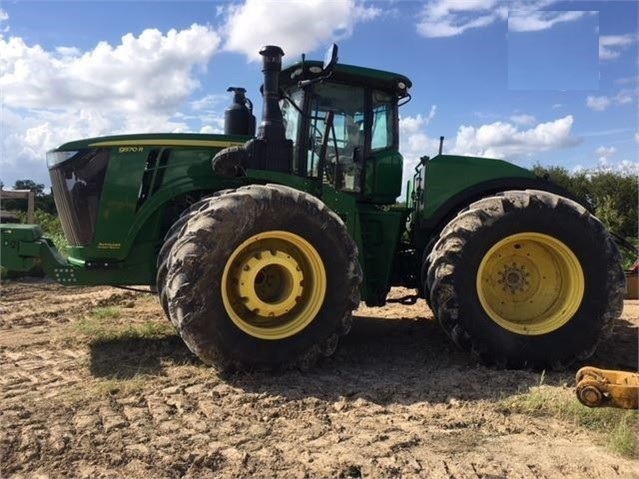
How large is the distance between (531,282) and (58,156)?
451cm

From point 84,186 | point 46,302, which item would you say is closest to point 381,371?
point 84,186

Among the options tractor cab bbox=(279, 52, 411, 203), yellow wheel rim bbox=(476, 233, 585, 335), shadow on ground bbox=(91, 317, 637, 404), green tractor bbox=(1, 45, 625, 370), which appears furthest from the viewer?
tractor cab bbox=(279, 52, 411, 203)

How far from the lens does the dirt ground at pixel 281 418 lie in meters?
3.27

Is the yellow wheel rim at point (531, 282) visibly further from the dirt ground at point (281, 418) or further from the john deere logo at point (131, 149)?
the john deere logo at point (131, 149)

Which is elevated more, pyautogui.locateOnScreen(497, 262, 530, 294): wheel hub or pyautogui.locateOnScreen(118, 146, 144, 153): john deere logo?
pyautogui.locateOnScreen(118, 146, 144, 153): john deere logo

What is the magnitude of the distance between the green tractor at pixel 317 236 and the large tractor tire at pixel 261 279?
1 cm

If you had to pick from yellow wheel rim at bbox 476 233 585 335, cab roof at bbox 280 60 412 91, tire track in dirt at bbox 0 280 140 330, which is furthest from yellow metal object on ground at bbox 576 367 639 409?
tire track in dirt at bbox 0 280 140 330

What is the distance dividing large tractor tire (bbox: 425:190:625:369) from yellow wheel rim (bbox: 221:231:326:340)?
3.56ft

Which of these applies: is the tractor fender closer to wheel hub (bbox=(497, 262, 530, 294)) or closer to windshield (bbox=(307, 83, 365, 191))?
wheel hub (bbox=(497, 262, 530, 294))

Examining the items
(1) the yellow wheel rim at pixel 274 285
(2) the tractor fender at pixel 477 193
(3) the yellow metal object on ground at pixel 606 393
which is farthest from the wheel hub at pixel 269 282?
(3) the yellow metal object on ground at pixel 606 393

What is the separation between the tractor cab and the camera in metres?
6.01

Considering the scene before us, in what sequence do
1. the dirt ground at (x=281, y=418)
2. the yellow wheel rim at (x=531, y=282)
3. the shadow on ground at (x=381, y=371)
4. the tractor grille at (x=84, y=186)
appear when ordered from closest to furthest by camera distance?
the dirt ground at (x=281, y=418)
the shadow on ground at (x=381, y=371)
the yellow wheel rim at (x=531, y=282)
the tractor grille at (x=84, y=186)

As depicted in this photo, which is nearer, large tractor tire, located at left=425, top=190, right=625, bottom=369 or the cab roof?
large tractor tire, located at left=425, top=190, right=625, bottom=369

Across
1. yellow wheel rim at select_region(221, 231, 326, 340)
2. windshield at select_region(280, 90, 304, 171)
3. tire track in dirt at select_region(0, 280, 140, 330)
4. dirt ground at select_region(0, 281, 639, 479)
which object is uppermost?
windshield at select_region(280, 90, 304, 171)
